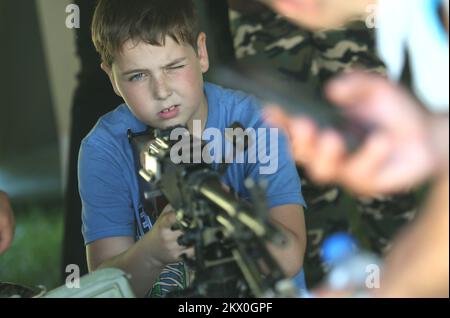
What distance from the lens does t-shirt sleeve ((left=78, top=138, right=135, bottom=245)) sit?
1597 mm

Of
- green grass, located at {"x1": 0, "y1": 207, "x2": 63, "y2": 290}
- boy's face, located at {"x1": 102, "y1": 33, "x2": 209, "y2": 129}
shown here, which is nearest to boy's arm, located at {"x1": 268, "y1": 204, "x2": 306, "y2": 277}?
boy's face, located at {"x1": 102, "y1": 33, "x2": 209, "y2": 129}

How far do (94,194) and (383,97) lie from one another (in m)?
0.77

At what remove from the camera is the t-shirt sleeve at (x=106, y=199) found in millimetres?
1597

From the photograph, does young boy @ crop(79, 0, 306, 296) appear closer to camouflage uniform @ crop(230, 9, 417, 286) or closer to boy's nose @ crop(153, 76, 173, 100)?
boy's nose @ crop(153, 76, 173, 100)

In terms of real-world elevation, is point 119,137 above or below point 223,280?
above

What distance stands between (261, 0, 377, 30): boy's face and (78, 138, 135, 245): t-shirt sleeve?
59 cm

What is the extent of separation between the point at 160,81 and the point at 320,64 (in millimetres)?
480

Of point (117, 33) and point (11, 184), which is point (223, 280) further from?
point (11, 184)

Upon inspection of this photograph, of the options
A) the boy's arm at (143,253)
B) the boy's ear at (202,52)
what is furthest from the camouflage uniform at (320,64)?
the boy's arm at (143,253)

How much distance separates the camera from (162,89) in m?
1.48
